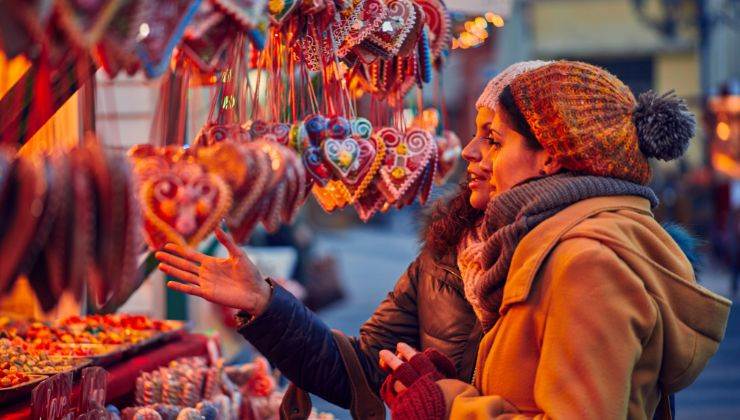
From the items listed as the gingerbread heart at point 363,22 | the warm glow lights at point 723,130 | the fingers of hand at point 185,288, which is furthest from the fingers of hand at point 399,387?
the warm glow lights at point 723,130

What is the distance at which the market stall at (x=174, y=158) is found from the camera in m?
1.58

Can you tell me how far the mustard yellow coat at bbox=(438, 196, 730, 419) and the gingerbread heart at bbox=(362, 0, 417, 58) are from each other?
0.71 meters

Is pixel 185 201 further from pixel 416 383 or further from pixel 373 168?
pixel 373 168

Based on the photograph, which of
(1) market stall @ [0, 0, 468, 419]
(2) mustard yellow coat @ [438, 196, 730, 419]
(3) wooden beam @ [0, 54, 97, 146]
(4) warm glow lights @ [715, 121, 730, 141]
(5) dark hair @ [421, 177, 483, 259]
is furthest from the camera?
(4) warm glow lights @ [715, 121, 730, 141]

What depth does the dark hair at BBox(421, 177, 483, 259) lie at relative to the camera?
258 cm

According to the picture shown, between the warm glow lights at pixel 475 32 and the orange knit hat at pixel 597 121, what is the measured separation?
1124 mm

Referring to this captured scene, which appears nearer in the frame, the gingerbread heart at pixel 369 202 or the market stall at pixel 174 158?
the market stall at pixel 174 158

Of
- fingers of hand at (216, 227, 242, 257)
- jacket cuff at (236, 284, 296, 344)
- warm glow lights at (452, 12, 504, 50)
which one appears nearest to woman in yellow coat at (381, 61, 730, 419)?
jacket cuff at (236, 284, 296, 344)

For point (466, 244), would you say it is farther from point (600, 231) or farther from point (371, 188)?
point (600, 231)

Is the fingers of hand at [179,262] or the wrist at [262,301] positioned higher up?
the fingers of hand at [179,262]

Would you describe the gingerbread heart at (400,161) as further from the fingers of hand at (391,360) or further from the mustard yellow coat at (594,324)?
the mustard yellow coat at (594,324)

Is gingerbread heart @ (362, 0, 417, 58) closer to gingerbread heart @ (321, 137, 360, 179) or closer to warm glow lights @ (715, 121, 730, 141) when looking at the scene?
gingerbread heart @ (321, 137, 360, 179)

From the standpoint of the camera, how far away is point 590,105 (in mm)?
2035

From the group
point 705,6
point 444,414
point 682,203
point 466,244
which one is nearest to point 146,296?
point 466,244
